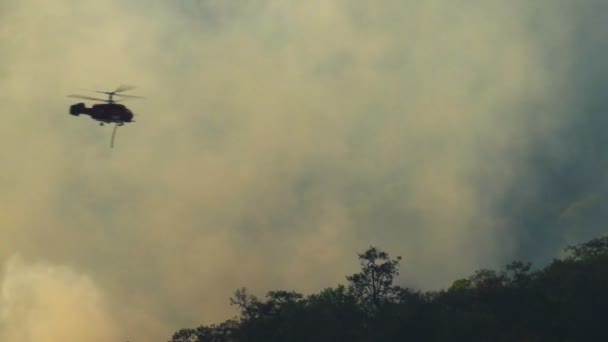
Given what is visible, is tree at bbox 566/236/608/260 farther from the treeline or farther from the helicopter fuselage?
the helicopter fuselage

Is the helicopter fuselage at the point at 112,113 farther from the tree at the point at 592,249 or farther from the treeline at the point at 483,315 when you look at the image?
the tree at the point at 592,249

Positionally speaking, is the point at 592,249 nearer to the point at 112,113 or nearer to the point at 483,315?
the point at 483,315

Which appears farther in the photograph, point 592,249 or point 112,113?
point 592,249

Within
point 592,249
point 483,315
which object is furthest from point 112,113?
point 592,249

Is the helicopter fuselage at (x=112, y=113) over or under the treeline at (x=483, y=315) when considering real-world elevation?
over

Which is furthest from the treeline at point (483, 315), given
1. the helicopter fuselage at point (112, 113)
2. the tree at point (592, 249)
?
the helicopter fuselage at point (112, 113)

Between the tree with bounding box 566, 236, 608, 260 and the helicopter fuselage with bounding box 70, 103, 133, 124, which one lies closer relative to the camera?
the helicopter fuselage with bounding box 70, 103, 133, 124

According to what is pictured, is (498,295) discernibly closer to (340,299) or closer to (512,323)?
(512,323)

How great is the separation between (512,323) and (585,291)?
34.3 feet

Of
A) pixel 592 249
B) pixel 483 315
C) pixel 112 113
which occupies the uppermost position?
pixel 112 113

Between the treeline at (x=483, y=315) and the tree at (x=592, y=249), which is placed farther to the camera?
the tree at (x=592, y=249)

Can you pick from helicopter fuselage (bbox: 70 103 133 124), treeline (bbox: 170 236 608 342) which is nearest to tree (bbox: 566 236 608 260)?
treeline (bbox: 170 236 608 342)

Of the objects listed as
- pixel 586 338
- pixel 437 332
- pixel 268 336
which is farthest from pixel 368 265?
pixel 586 338

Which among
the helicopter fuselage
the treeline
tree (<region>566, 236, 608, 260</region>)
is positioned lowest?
the treeline
